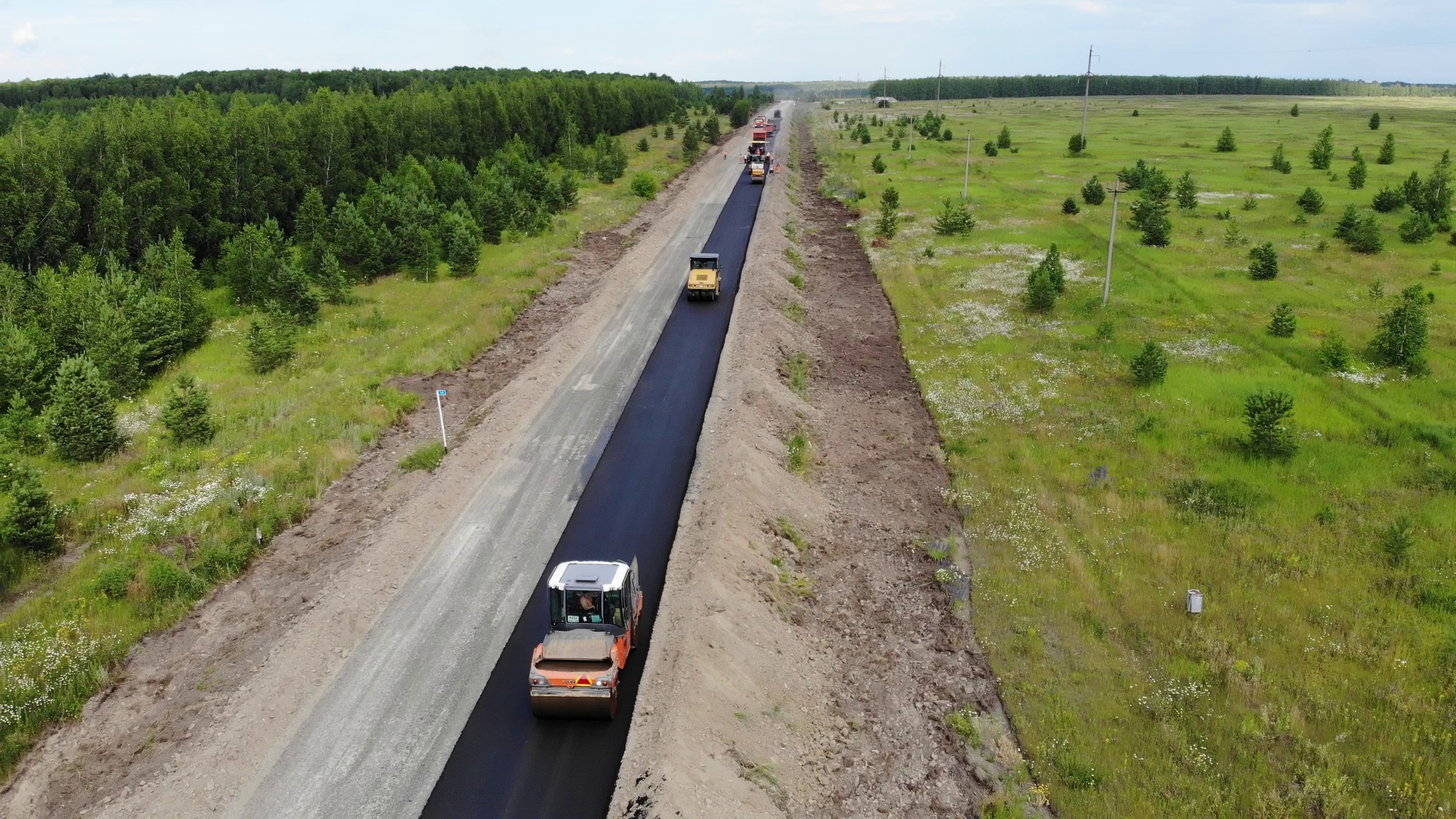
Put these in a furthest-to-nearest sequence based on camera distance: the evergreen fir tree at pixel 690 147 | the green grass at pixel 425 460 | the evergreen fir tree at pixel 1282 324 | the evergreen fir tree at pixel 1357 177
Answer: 1. the evergreen fir tree at pixel 690 147
2. the evergreen fir tree at pixel 1357 177
3. the evergreen fir tree at pixel 1282 324
4. the green grass at pixel 425 460

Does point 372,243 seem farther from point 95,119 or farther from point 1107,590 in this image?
point 1107,590

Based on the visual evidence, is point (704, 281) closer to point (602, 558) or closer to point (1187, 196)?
point (602, 558)

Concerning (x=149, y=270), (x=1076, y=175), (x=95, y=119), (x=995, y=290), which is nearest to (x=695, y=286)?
(x=995, y=290)

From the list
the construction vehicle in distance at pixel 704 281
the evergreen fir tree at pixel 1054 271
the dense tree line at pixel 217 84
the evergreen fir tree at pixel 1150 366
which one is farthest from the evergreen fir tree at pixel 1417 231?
the dense tree line at pixel 217 84

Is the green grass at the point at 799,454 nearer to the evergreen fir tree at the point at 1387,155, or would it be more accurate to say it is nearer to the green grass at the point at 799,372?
the green grass at the point at 799,372

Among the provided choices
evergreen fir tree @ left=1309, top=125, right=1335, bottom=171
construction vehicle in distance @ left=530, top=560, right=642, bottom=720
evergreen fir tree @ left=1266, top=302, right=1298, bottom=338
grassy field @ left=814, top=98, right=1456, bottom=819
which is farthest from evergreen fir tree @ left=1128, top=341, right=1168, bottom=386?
evergreen fir tree @ left=1309, top=125, right=1335, bottom=171

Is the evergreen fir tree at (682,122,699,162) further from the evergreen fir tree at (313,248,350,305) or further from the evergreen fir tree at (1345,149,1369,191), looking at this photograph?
the evergreen fir tree at (1345,149,1369,191)
